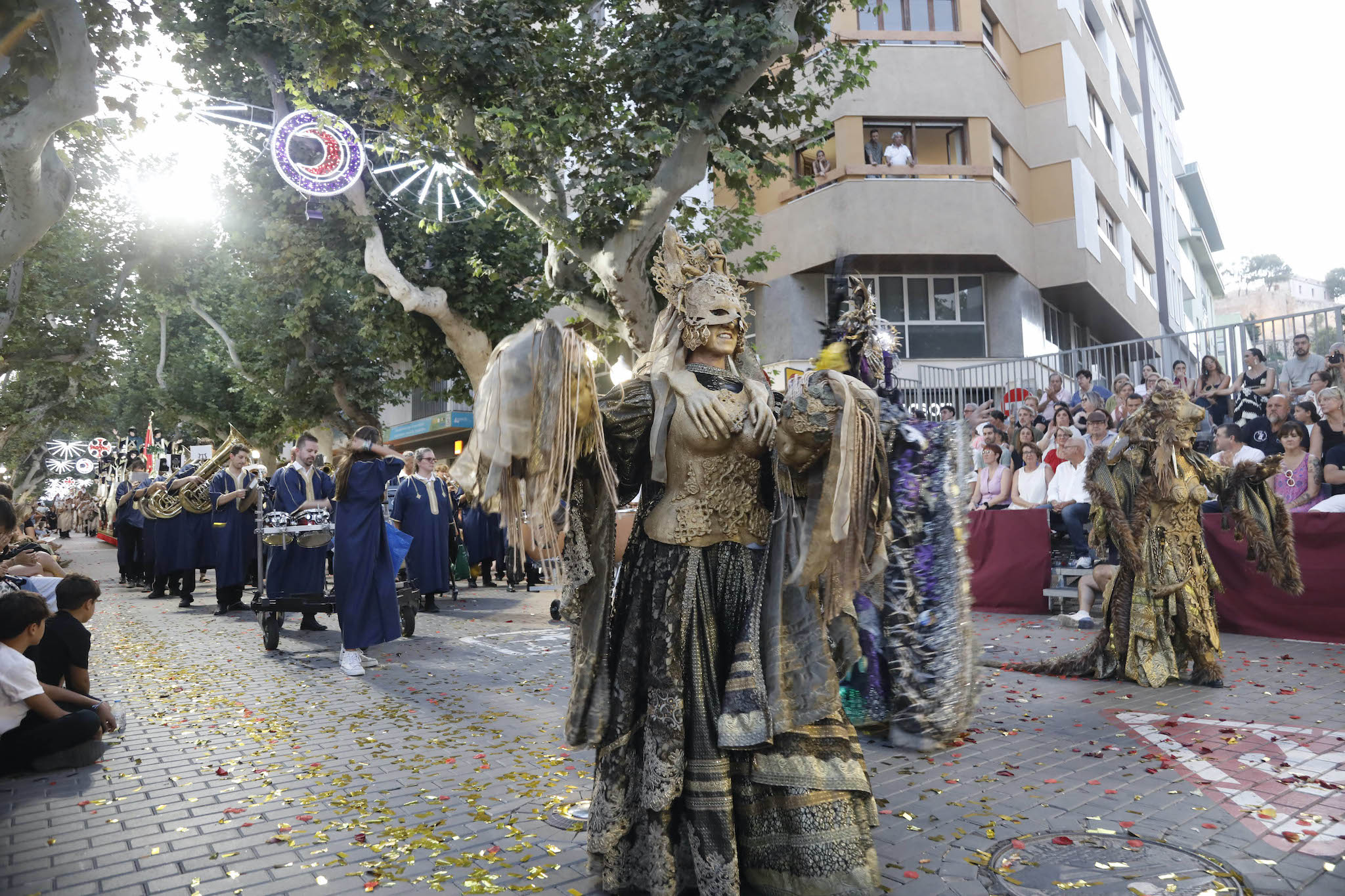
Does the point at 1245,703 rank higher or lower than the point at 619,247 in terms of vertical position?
lower

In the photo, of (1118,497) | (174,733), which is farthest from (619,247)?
(174,733)

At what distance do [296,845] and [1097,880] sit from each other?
3216mm

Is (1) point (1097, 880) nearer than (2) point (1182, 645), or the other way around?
(1) point (1097, 880)

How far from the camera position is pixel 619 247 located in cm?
1240

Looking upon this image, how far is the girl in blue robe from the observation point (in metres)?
7.96

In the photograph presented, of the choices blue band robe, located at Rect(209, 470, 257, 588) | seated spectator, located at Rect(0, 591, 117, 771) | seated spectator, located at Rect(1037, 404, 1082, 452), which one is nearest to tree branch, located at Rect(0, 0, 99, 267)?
seated spectator, located at Rect(0, 591, 117, 771)

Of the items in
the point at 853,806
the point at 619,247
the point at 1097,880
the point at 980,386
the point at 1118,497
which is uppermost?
the point at 619,247

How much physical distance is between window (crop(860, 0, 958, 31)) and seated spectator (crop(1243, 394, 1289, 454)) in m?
14.5

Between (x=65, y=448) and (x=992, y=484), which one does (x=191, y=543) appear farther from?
(x=65, y=448)

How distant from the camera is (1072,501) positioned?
10.3 metres

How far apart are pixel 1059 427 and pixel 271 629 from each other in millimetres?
9442

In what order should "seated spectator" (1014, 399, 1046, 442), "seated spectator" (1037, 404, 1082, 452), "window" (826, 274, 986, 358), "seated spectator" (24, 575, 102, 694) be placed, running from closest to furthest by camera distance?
"seated spectator" (24, 575, 102, 694)
"seated spectator" (1037, 404, 1082, 452)
"seated spectator" (1014, 399, 1046, 442)
"window" (826, 274, 986, 358)

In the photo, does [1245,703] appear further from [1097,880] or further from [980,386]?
[980,386]

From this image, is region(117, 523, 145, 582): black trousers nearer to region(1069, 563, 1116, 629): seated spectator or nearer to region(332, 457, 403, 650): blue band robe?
region(332, 457, 403, 650): blue band robe
